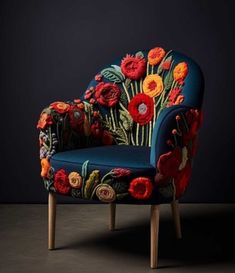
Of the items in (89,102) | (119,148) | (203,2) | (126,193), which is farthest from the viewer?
(203,2)

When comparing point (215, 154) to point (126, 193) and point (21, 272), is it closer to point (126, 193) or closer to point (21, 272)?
point (126, 193)

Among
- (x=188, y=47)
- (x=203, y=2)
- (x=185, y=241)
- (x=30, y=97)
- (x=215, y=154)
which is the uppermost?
(x=203, y=2)

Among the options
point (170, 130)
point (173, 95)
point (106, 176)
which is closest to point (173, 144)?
point (170, 130)

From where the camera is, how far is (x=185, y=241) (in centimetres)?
276

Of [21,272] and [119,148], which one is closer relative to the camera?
[21,272]

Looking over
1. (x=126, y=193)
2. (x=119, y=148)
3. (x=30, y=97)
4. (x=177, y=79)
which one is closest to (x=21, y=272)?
(x=126, y=193)

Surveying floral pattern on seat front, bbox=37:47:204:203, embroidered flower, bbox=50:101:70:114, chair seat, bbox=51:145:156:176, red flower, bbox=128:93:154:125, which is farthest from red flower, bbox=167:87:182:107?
embroidered flower, bbox=50:101:70:114

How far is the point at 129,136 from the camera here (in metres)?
2.83

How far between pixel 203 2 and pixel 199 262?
157 cm

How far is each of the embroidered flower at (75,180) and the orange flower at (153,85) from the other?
0.62m

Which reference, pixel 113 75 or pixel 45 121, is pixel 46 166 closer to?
pixel 45 121

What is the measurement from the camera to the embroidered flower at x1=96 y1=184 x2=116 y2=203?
7.64 feet

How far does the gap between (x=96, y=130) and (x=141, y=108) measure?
0.23 metres

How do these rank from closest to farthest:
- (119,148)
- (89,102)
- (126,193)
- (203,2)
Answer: (126,193) < (119,148) < (89,102) < (203,2)
